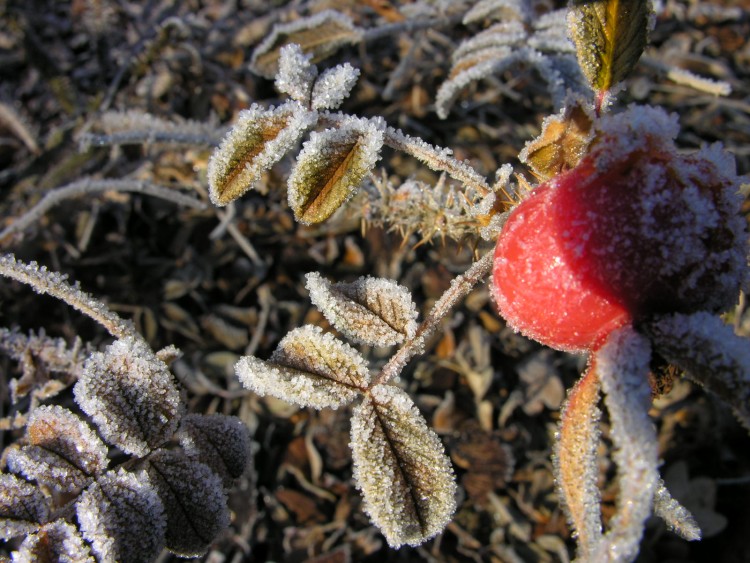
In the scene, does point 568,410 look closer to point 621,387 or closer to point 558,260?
point 621,387

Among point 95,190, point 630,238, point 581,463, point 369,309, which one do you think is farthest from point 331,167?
point 95,190

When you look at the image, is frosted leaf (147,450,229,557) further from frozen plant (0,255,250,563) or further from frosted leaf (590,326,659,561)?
frosted leaf (590,326,659,561)

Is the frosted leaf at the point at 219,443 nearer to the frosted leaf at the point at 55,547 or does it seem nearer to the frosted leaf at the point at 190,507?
the frosted leaf at the point at 190,507

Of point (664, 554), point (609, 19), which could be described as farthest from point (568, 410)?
point (664, 554)

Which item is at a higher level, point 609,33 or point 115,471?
point 609,33

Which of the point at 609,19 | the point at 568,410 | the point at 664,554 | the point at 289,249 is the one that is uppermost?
A: the point at 609,19

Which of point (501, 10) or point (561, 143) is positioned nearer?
point (561, 143)

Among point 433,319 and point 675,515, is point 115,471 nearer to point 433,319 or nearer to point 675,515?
point 433,319

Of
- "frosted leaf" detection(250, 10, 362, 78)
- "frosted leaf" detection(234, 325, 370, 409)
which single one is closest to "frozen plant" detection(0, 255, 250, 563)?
"frosted leaf" detection(234, 325, 370, 409)
